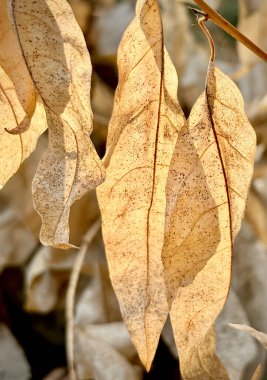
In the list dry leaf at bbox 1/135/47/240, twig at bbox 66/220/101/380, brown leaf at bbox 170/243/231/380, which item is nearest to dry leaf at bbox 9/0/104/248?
brown leaf at bbox 170/243/231/380

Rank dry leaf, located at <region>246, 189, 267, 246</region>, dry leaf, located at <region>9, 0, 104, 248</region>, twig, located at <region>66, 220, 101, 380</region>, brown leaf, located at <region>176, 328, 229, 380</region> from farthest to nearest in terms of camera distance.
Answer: dry leaf, located at <region>246, 189, 267, 246</region>, twig, located at <region>66, 220, 101, 380</region>, brown leaf, located at <region>176, 328, 229, 380</region>, dry leaf, located at <region>9, 0, 104, 248</region>

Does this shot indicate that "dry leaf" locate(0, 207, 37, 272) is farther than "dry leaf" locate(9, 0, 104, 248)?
Yes

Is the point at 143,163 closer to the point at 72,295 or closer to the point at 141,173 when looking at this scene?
the point at 141,173

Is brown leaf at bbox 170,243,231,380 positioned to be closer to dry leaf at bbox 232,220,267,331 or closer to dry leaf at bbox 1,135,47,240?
dry leaf at bbox 232,220,267,331

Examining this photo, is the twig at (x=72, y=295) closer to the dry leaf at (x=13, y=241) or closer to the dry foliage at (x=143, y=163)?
the dry leaf at (x=13, y=241)

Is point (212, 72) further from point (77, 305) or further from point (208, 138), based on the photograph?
point (77, 305)

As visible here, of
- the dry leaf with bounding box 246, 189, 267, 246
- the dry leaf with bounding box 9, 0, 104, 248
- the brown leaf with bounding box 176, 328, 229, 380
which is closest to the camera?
the dry leaf with bounding box 9, 0, 104, 248

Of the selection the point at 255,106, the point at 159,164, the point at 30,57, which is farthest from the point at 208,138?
the point at 255,106
